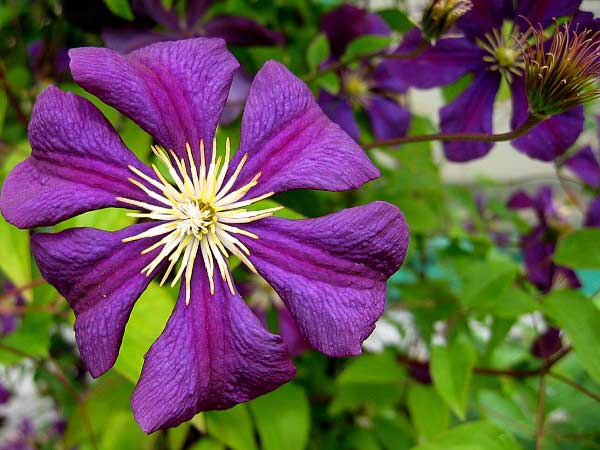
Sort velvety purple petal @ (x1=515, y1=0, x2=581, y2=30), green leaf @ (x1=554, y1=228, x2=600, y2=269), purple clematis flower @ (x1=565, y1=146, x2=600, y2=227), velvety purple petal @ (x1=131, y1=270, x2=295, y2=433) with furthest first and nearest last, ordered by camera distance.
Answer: purple clematis flower @ (x1=565, y1=146, x2=600, y2=227) → green leaf @ (x1=554, y1=228, x2=600, y2=269) → velvety purple petal @ (x1=515, y1=0, x2=581, y2=30) → velvety purple petal @ (x1=131, y1=270, x2=295, y2=433)

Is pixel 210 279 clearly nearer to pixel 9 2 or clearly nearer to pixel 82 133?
pixel 82 133

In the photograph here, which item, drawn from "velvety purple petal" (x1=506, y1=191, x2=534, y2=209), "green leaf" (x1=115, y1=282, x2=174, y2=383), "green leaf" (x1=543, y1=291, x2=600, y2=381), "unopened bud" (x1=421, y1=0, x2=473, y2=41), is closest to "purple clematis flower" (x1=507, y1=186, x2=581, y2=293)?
"velvety purple petal" (x1=506, y1=191, x2=534, y2=209)

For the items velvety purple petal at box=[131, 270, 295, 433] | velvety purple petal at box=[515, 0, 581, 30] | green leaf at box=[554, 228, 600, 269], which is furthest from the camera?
green leaf at box=[554, 228, 600, 269]

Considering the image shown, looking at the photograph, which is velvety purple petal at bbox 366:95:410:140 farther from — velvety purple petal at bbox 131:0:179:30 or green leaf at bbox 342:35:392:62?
velvety purple petal at bbox 131:0:179:30

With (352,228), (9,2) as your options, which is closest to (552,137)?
(352,228)

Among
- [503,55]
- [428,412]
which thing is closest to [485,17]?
[503,55]

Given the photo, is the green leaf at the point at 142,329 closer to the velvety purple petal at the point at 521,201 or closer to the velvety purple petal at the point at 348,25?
the velvety purple petal at the point at 348,25

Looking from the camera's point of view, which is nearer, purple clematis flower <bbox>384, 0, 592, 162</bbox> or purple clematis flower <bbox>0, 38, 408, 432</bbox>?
purple clematis flower <bbox>0, 38, 408, 432</bbox>
